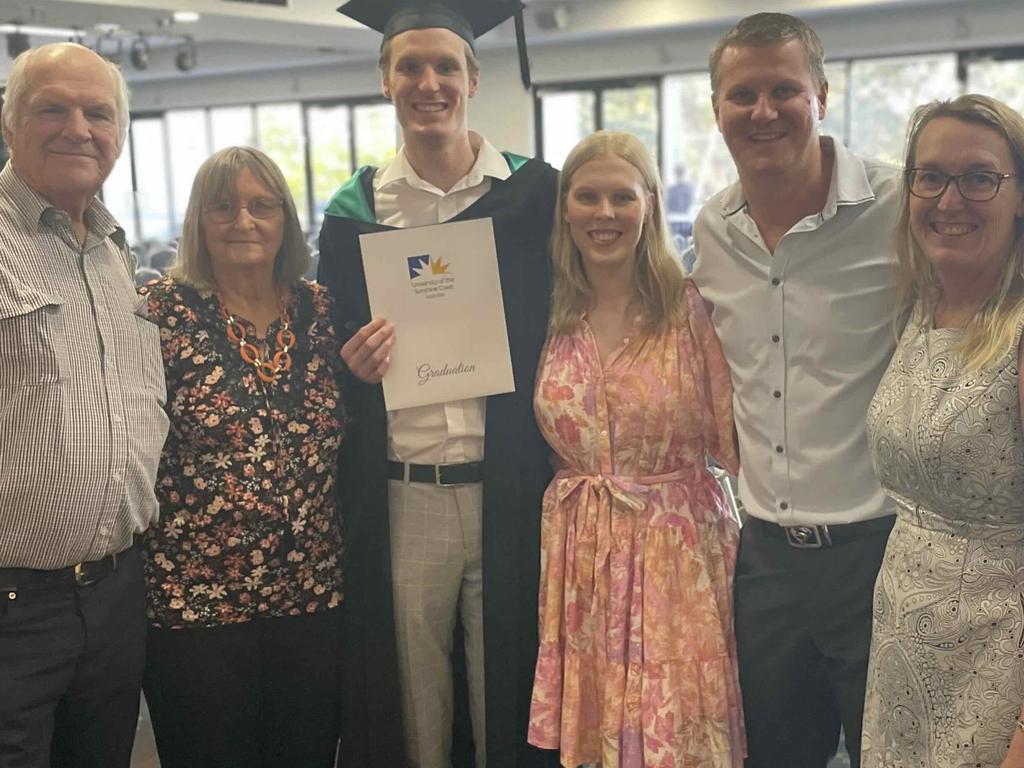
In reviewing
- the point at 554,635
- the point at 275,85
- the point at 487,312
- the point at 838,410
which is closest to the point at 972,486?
the point at 838,410

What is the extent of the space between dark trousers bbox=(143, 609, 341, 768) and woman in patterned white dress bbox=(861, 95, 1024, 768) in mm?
1203

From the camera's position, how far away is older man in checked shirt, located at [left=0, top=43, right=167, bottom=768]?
184 centimetres

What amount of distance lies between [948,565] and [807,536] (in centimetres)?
40

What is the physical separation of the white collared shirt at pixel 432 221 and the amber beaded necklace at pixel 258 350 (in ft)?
0.82

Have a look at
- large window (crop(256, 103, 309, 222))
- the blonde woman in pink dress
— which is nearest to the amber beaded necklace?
the blonde woman in pink dress

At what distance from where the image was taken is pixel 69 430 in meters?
1.88

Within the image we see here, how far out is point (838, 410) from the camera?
2000 mm

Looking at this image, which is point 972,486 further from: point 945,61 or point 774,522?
point 945,61

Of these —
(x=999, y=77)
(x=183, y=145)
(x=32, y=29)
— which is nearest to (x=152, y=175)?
(x=183, y=145)

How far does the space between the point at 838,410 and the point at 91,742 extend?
1637 mm

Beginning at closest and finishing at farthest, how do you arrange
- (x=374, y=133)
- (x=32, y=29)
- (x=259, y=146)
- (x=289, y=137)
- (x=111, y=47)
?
(x=32, y=29) → (x=111, y=47) → (x=374, y=133) → (x=289, y=137) → (x=259, y=146)

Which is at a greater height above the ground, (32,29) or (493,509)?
(32,29)

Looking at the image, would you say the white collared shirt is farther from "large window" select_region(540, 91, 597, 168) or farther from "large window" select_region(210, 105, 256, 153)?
"large window" select_region(210, 105, 256, 153)

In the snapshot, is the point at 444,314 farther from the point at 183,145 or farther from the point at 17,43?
the point at 183,145
